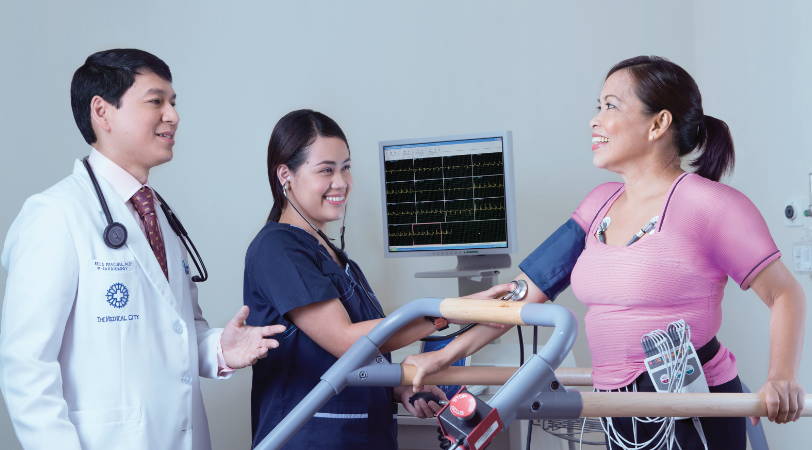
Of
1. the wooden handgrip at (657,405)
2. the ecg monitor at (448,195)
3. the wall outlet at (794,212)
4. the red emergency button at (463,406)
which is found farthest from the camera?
the ecg monitor at (448,195)

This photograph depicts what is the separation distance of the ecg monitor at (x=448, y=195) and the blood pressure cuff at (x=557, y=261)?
88 centimetres

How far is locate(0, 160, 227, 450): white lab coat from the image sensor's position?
3.59 ft

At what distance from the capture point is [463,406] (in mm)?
831

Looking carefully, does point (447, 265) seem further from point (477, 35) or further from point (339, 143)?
point (339, 143)

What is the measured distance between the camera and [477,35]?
8.62 feet

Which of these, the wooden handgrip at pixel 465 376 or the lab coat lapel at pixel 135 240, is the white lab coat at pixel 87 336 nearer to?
the lab coat lapel at pixel 135 240

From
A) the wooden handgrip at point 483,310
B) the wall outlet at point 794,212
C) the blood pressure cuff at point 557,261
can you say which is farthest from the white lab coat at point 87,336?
the wall outlet at point 794,212

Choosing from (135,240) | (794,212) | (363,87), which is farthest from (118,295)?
(794,212)

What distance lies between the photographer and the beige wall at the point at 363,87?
2520 mm

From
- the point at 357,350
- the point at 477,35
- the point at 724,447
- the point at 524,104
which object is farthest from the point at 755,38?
the point at 357,350

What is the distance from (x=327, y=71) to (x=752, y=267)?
2012mm

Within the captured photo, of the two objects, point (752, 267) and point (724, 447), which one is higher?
point (752, 267)

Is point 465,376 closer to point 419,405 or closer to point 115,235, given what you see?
point 419,405

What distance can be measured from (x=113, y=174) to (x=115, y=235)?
16 cm
